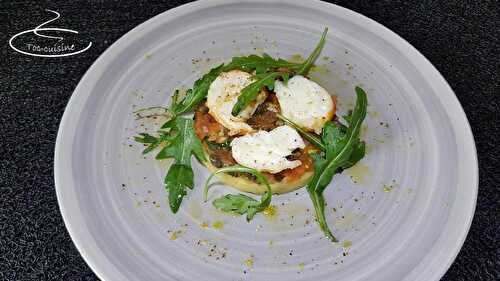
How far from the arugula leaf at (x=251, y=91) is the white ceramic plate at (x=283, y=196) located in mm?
464

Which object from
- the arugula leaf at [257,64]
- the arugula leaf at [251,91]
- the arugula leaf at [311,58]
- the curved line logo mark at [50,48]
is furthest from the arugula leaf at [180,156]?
the curved line logo mark at [50,48]

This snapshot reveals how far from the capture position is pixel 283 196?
331 cm

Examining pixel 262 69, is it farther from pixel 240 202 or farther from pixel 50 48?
pixel 50 48

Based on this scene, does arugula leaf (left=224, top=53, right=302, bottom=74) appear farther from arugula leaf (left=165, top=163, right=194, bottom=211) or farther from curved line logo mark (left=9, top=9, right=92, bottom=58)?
curved line logo mark (left=9, top=9, right=92, bottom=58)

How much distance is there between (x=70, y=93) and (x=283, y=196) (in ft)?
5.14

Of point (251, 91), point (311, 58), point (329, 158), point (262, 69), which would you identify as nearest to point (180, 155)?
point (251, 91)

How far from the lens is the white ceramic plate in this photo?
3.00m

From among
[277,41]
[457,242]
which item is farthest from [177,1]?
[457,242]

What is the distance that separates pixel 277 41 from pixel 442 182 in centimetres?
144

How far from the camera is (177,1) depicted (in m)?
4.28

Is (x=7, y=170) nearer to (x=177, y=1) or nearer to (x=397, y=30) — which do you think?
(x=177, y=1)

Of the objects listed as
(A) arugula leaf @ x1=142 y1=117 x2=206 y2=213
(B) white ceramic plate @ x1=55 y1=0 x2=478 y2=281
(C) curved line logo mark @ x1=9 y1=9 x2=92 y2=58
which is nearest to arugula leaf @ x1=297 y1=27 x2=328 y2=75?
(B) white ceramic plate @ x1=55 y1=0 x2=478 y2=281

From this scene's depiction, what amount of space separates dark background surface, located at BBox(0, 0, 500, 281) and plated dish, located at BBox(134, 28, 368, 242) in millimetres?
671

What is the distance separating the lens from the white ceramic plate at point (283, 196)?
300 cm
